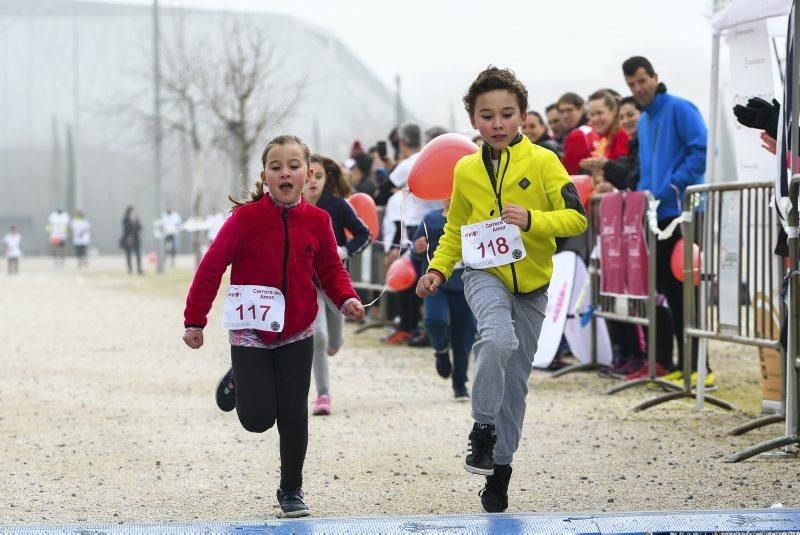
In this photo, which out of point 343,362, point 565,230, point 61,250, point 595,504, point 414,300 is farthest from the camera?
point 61,250

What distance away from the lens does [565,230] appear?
574 cm

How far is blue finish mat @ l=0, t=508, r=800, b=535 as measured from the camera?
4.76 meters

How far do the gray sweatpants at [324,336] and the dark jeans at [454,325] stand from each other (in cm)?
83

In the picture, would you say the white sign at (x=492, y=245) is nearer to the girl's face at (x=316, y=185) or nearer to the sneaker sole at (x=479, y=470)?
the sneaker sole at (x=479, y=470)

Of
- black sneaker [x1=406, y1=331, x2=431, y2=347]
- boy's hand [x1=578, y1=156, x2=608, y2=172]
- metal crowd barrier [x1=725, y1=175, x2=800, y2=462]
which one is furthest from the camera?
black sneaker [x1=406, y1=331, x2=431, y2=347]

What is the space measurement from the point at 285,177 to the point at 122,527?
1.76 meters

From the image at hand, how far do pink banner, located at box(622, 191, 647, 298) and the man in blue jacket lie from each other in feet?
0.35

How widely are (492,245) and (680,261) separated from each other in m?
4.23

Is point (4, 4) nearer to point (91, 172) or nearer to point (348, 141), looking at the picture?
point (91, 172)

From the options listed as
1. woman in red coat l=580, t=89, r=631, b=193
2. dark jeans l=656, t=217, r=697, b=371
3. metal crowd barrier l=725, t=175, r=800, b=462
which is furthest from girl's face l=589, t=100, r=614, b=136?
metal crowd barrier l=725, t=175, r=800, b=462

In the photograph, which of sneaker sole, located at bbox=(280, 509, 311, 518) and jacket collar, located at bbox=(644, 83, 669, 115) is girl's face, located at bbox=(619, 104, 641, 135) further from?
sneaker sole, located at bbox=(280, 509, 311, 518)

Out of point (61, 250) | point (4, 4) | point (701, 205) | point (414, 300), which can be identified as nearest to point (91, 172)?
point (4, 4)

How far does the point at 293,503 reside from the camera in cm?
604

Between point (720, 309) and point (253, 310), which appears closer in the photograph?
point (253, 310)
